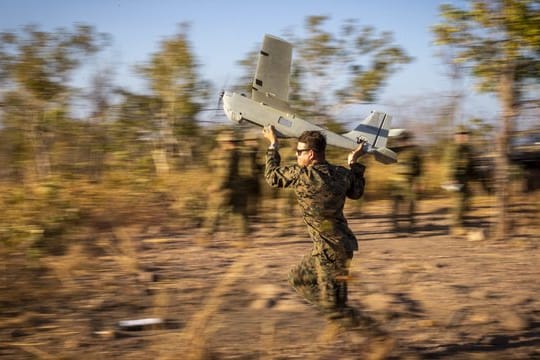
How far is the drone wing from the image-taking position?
269 inches

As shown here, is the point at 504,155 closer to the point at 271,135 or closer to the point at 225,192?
the point at 225,192

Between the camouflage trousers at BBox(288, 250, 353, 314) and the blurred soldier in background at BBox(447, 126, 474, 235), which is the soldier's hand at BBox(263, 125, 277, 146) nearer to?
the camouflage trousers at BBox(288, 250, 353, 314)

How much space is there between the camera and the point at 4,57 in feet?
35.9

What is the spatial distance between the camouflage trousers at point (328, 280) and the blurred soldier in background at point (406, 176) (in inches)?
Result: 217

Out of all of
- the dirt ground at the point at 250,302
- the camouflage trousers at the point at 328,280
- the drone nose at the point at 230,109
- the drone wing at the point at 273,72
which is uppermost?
the drone wing at the point at 273,72

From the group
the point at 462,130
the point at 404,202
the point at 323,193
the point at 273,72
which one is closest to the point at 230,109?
the point at 273,72

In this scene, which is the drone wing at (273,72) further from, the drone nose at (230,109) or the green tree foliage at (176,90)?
the green tree foliage at (176,90)

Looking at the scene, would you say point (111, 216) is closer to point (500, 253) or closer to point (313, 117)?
point (500, 253)

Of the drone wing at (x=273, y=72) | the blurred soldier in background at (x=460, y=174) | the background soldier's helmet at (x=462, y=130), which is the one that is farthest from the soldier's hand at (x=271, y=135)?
the background soldier's helmet at (x=462, y=130)

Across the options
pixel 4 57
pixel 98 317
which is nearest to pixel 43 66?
pixel 4 57

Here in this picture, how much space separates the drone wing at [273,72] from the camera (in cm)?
683

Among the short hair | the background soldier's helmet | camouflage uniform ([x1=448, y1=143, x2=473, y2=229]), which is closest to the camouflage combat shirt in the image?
the short hair

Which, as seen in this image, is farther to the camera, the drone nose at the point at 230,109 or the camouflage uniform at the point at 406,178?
the camouflage uniform at the point at 406,178

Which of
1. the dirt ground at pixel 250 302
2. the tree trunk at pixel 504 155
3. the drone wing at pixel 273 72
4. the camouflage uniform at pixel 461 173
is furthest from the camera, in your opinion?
the camouflage uniform at pixel 461 173
